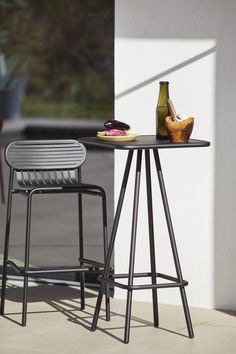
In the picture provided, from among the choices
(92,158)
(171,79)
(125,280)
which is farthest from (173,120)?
(92,158)

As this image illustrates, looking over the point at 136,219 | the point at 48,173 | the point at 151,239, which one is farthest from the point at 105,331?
the point at 48,173

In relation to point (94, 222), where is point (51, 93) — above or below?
above

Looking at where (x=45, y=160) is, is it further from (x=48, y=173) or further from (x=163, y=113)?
(x=163, y=113)

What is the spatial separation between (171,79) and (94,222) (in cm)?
252

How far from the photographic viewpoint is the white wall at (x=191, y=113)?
559 cm

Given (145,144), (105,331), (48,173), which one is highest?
(145,144)

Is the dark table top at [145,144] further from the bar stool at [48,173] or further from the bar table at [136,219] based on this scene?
the bar stool at [48,173]

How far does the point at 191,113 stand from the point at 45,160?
0.77 meters

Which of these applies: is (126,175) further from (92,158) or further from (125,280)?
(92,158)

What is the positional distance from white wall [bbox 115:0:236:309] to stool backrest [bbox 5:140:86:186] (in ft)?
1.11

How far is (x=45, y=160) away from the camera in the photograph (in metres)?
5.52

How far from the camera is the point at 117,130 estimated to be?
16.7 ft

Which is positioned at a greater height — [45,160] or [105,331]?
[45,160]

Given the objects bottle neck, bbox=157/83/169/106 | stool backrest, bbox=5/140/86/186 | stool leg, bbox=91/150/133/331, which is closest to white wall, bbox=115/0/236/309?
stool backrest, bbox=5/140/86/186
